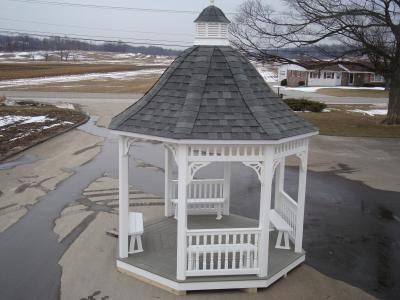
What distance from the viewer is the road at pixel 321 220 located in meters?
8.65

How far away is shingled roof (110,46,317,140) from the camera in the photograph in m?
7.52

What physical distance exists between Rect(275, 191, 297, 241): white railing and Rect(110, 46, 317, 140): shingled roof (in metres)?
1.97

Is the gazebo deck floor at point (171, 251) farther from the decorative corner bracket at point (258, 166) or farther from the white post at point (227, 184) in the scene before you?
the decorative corner bracket at point (258, 166)

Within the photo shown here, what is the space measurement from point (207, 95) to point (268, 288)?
3.55 m

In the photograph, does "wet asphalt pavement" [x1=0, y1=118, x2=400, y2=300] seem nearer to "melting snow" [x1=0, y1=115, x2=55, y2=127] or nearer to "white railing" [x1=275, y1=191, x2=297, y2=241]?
"white railing" [x1=275, y1=191, x2=297, y2=241]

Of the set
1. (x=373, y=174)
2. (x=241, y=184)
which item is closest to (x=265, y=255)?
(x=241, y=184)

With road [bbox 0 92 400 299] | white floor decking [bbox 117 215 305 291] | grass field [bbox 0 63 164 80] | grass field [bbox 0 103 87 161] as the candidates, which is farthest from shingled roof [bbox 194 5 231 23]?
grass field [bbox 0 63 164 80]

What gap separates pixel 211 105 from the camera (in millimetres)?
7875

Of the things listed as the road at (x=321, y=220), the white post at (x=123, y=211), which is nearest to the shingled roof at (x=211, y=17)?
the white post at (x=123, y=211)

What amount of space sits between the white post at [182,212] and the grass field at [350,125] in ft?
64.7

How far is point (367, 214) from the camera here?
41.3 ft

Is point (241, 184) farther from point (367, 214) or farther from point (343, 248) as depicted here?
point (343, 248)

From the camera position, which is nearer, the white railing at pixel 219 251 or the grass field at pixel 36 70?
the white railing at pixel 219 251

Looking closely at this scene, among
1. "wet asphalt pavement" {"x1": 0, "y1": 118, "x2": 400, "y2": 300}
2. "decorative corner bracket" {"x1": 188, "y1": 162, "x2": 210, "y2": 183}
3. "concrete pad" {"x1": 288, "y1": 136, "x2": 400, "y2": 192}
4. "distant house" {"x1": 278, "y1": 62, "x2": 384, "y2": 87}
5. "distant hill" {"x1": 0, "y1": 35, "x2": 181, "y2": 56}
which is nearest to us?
"decorative corner bracket" {"x1": 188, "y1": 162, "x2": 210, "y2": 183}
